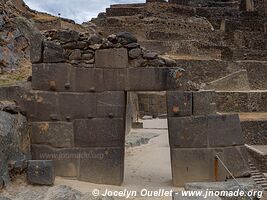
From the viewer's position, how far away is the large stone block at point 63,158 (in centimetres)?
865

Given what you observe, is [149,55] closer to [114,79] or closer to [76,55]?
[114,79]

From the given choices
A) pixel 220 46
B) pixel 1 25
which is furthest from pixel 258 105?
pixel 1 25

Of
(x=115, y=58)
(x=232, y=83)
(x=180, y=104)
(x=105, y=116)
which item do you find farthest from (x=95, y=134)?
(x=232, y=83)

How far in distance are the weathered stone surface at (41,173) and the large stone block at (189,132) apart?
2527mm

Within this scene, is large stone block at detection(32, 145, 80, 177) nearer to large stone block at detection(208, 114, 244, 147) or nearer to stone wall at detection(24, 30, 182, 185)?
stone wall at detection(24, 30, 182, 185)

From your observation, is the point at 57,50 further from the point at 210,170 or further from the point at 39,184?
the point at 210,170

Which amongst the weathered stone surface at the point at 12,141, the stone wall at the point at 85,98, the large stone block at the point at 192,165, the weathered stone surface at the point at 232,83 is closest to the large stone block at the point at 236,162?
the large stone block at the point at 192,165

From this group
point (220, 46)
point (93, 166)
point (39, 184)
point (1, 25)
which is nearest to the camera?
point (39, 184)

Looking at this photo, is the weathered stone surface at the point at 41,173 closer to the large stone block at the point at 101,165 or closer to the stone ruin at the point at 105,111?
the stone ruin at the point at 105,111

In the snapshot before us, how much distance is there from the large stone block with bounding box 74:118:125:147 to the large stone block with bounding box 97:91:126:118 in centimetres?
23

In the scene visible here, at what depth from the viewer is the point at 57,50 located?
345 inches

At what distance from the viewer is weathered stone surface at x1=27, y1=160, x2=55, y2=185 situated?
7.71 metres

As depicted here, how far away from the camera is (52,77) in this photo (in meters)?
8.77

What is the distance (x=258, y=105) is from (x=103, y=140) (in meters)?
15.9
